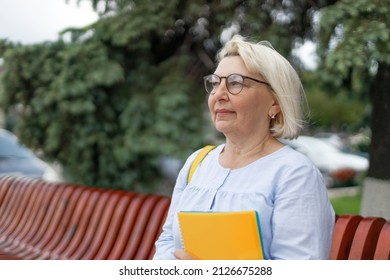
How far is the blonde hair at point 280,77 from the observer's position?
1.98 m

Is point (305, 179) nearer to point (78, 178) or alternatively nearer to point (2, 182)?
point (2, 182)

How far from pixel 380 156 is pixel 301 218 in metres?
3.89

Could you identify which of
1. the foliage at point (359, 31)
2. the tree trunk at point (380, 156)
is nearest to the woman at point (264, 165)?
the foliage at point (359, 31)

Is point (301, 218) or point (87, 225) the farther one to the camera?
point (87, 225)

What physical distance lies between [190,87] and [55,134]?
1.46 metres

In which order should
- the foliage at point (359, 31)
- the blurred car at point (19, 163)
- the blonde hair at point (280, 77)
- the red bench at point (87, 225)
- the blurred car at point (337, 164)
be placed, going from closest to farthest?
1. the blonde hair at point (280, 77)
2. the red bench at point (87, 225)
3. the foliage at point (359, 31)
4. the blurred car at point (19, 163)
5. the blurred car at point (337, 164)

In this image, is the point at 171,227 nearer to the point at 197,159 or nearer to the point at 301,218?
the point at 197,159

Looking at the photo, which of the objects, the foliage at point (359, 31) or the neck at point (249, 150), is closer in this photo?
the neck at point (249, 150)

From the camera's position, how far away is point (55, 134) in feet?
22.0

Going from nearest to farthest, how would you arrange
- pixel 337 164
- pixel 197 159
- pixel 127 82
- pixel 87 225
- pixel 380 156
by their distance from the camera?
pixel 197 159
pixel 87 225
pixel 380 156
pixel 127 82
pixel 337 164

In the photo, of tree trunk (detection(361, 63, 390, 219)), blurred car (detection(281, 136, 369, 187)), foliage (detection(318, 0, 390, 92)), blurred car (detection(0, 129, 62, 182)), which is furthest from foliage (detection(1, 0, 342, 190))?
blurred car (detection(281, 136, 369, 187))

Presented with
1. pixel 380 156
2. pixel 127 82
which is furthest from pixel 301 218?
pixel 127 82

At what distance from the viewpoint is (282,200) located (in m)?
1.83

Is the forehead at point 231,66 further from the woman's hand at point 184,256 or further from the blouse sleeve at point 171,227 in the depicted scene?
the woman's hand at point 184,256
